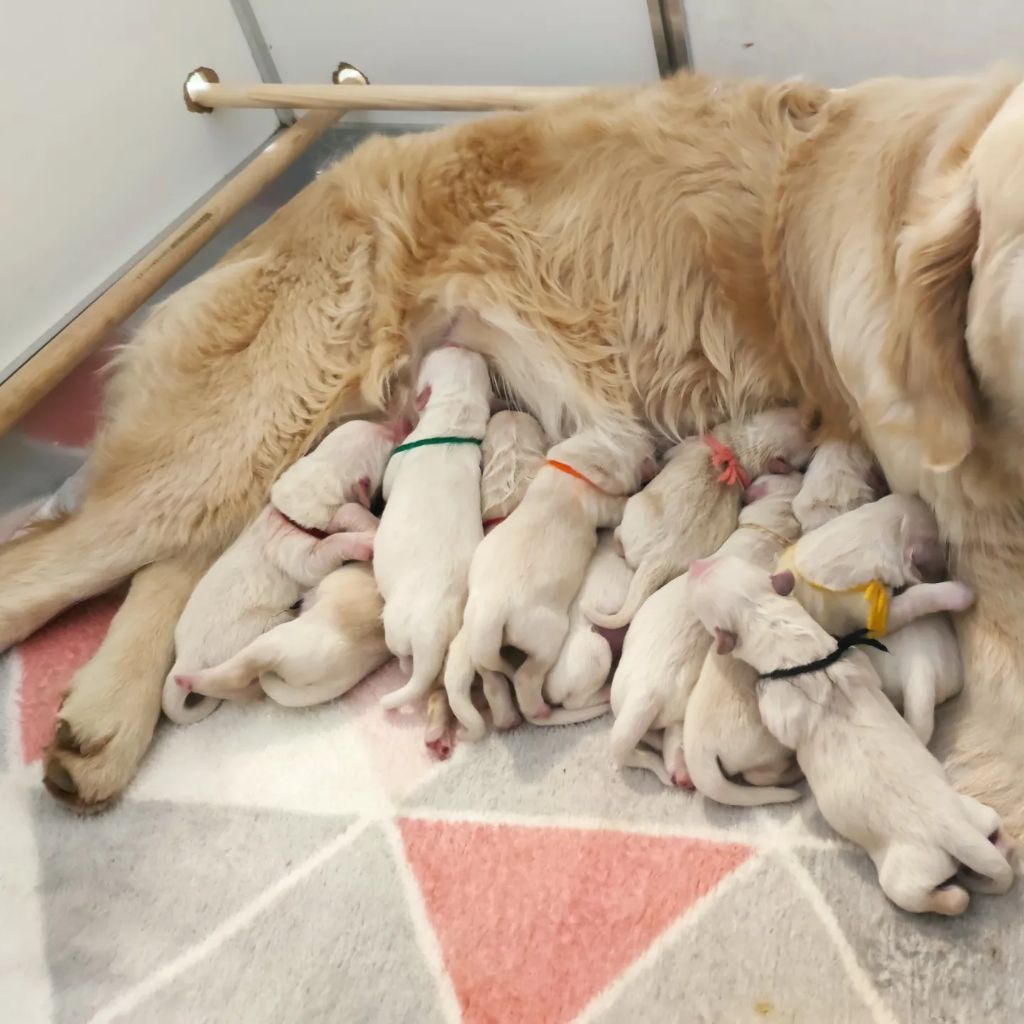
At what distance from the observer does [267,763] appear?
1508mm

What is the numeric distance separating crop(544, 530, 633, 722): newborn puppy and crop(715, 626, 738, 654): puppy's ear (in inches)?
8.5

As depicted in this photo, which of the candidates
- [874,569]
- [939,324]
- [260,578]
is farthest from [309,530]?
[939,324]

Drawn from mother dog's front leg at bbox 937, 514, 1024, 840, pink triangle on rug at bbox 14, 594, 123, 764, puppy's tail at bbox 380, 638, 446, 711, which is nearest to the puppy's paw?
mother dog's front leg at bbox 937, 514, 1024, 840

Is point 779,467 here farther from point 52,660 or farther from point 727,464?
point 52,660

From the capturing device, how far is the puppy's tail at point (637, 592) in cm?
143

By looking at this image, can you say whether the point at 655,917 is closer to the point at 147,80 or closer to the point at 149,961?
the point at 149,961

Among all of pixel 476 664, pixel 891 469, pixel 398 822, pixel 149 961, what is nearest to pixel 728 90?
pixel 891 469

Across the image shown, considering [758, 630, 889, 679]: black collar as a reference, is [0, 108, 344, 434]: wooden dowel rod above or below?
above

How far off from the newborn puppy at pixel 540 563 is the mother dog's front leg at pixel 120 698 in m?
0.60

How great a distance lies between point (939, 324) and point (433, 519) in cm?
77

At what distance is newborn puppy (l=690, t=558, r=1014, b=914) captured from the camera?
3.59ft

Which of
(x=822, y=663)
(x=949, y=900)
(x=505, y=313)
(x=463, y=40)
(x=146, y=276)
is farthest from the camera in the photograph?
(x=463, y=40)

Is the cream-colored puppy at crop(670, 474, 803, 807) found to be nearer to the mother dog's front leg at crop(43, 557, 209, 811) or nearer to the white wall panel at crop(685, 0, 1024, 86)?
the mother dog's front leg at crop(43, 557, 209, 811)

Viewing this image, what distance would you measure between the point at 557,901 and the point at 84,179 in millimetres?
1808
